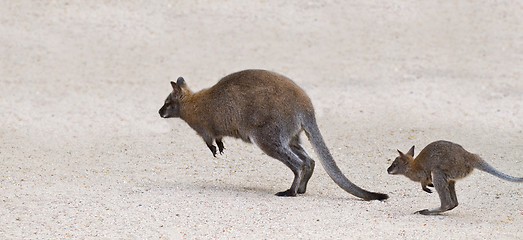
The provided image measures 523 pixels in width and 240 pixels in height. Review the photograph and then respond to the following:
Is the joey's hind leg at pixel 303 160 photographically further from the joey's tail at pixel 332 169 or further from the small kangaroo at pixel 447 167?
the small kangaroo at pixel 447 167

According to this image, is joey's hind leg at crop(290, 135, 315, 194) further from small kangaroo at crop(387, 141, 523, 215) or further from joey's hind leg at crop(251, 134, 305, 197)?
small kangaroo at crop(387, 141, 523, 215)

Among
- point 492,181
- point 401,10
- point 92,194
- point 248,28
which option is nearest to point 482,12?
point 401,10

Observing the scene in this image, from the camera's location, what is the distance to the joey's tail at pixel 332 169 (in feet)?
27.0

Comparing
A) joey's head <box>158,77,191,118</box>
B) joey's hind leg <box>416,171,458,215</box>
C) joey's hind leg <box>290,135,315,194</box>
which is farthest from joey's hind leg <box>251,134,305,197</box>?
joey's hind leg <box>416,171,458,215</box>

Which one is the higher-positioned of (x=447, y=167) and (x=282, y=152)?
(x=447, y=167)

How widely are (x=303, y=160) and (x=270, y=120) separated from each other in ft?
2.50

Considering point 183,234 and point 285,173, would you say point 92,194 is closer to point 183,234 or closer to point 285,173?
point 183,234

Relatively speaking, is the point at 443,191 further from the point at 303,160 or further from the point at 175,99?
the point at 175,99

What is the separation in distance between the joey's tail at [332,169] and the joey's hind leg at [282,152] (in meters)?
0.26

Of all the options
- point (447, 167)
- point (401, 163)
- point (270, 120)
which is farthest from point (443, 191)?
point (270, 120)

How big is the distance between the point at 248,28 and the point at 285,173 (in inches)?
278

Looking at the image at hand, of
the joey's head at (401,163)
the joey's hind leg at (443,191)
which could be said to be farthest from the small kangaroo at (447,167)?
the joey's head at (401,163)

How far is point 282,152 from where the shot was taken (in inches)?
327

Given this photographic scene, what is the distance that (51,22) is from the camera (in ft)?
54.1
